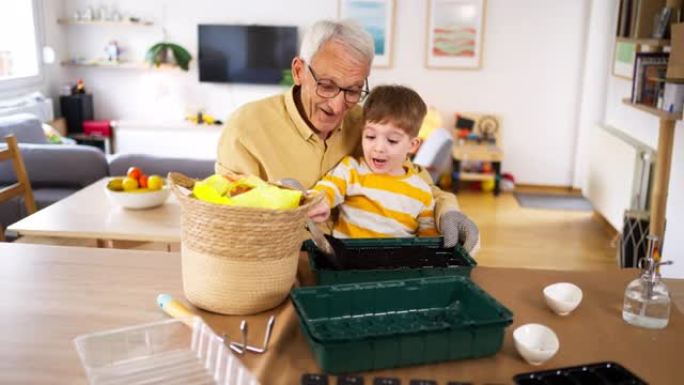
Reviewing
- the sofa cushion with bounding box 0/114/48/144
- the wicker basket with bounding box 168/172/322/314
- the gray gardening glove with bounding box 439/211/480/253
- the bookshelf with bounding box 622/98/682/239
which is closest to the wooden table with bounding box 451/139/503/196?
the bookshelf with bounding box 622/98/682/239

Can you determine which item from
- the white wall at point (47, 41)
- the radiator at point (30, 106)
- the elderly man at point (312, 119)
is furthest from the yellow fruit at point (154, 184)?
the white wall at point (47, 41)

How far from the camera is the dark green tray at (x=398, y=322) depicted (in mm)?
943

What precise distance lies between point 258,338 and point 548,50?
5.47 meters

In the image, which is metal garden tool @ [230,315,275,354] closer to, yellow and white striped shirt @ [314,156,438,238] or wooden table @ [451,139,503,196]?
yellow and white striped shirt @ [314,156,438,238]

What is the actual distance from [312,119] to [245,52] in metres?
4.65

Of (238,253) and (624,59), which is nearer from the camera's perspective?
(238,253)

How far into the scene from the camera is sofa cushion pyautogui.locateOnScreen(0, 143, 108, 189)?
367 cm

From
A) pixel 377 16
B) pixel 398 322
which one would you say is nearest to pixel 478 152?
pixel 377 16

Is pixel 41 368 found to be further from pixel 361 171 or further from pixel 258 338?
pixel 361 171

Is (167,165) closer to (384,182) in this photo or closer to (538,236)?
(384,182)

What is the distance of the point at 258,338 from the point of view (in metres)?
1.05

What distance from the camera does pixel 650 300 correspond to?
1.13 metres

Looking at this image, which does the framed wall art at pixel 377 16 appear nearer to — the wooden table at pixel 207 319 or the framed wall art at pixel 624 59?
the framed wall art at pixel 624 59

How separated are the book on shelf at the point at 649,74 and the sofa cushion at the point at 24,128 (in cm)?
401
